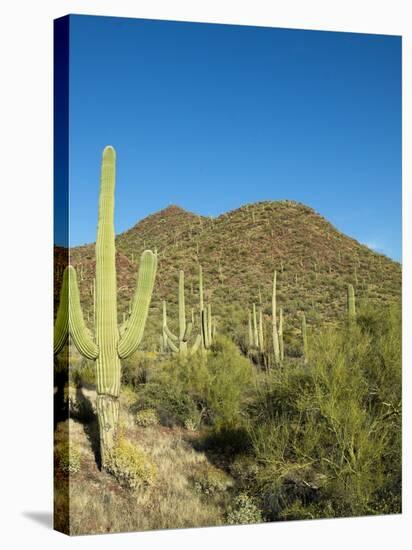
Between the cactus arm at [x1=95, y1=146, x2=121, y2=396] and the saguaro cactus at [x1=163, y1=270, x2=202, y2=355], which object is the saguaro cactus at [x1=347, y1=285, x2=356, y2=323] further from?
the cactus arm at [x1=95, y1=146, x2=121, y2=396]

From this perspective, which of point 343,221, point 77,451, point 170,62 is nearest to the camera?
point 77,451

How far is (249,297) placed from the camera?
17438mm

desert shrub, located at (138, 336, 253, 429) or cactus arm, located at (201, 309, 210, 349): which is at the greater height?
cactus arm, located at (201, 309, 210, 349)

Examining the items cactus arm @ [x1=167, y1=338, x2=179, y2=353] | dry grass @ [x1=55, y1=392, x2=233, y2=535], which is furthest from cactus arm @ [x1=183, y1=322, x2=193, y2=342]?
dry grass @ [x1=55, y1=392, x2=233, y2=535]

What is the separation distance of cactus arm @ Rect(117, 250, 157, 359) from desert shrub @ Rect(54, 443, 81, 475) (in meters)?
1.32

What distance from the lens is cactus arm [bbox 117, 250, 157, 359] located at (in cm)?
1608

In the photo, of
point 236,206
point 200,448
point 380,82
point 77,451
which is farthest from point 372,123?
point 77,451

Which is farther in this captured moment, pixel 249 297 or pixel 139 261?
pixel 249 297

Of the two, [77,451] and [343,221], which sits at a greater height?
[343,221]

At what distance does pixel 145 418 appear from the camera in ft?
53.3

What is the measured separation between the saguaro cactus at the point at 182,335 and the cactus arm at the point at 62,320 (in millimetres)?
1513

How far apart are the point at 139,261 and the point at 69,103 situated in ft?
7.19

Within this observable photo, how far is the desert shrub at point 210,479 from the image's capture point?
1653 cm

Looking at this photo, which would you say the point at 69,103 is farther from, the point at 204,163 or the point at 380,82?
the point at 380,82
